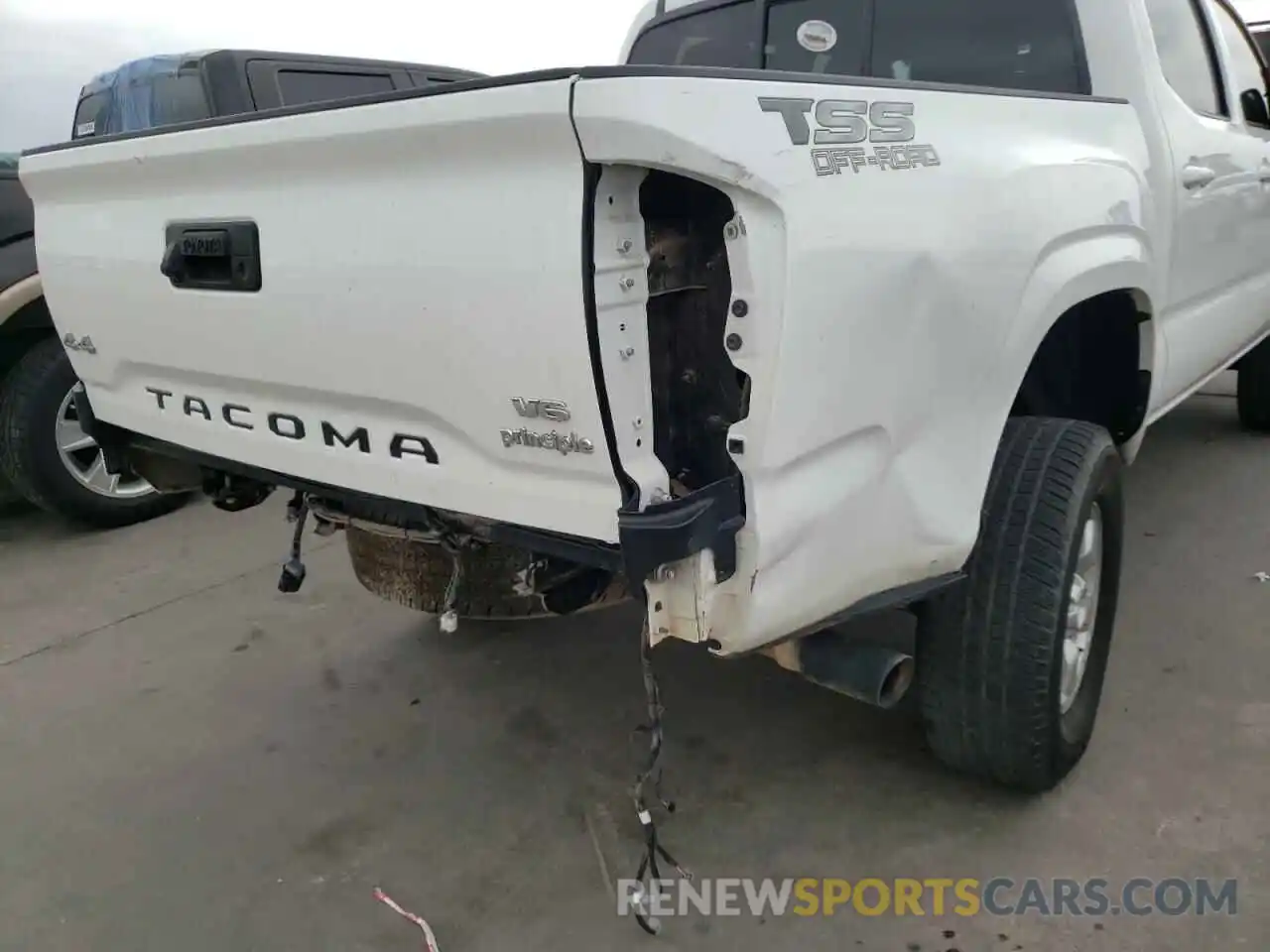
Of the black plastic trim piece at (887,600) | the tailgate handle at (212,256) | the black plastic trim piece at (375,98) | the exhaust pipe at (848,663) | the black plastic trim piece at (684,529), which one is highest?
the black plastic trim piece at (375,98)

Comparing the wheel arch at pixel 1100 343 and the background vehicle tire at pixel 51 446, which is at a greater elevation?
the wheel arch at pixel 1100 343

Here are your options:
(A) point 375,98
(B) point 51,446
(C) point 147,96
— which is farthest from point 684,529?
(C) point 147,96

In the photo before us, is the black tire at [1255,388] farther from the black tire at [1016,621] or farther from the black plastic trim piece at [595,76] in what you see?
the black plastic trim piece at [595,76]

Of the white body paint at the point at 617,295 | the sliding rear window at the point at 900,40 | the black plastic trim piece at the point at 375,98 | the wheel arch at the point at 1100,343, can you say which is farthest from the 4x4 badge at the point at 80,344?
the wheel arch at the point at 1100,343

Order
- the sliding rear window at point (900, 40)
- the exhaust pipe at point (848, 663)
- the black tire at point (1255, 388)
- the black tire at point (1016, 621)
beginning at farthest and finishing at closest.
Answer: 1. the black tire at point (1255, 388)
2. the sliding rear window at point (900, 40)
3. the black tire at point (1016, 621)
4. the exhaust pipe at point (848, 663)

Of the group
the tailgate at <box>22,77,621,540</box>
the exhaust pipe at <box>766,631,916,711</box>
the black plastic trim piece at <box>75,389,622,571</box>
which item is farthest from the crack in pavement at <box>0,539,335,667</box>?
the exhaust pipe at <box>766,631,916,711</box>

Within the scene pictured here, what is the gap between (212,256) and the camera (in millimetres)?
2154

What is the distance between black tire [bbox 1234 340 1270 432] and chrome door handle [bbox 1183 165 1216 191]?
2.36m

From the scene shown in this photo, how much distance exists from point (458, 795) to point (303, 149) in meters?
1.58

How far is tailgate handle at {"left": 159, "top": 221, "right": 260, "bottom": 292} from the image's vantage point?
6.84 feet

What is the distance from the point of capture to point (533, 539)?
190cm

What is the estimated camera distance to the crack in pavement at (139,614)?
3676 millimetres

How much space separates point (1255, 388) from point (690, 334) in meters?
4.61

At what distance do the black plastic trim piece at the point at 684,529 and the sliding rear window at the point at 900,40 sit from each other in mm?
1491
